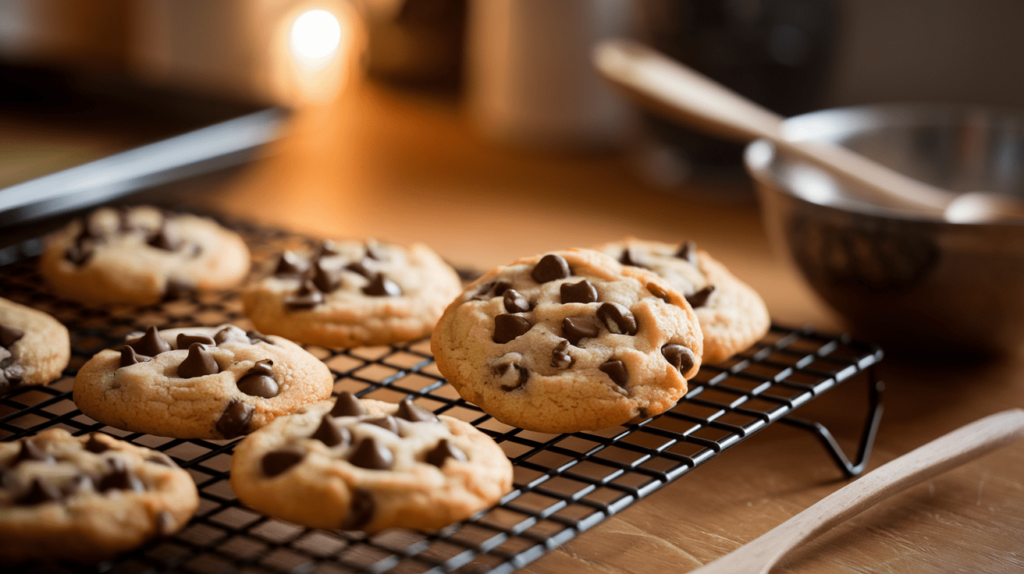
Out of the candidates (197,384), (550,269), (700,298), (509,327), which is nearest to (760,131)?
(700,298)

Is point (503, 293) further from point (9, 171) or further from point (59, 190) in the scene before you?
point (9, 171)

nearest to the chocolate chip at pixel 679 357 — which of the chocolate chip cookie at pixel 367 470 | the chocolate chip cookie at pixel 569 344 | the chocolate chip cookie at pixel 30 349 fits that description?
the chocolate chip cookie at pixel 569 344

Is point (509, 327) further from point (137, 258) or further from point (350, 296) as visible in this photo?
point (137, 258)

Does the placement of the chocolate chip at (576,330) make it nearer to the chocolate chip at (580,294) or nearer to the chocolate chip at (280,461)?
the chocolate chip at (580,294)

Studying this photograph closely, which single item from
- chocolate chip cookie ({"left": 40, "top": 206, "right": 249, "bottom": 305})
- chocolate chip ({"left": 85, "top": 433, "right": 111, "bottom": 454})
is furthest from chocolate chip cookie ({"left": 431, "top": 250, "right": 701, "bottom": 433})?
chocolate chip cookie ({"left": 40, "top": 206, "right": 249, "bottom": 305})

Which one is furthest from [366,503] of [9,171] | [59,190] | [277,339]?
[9,171]
